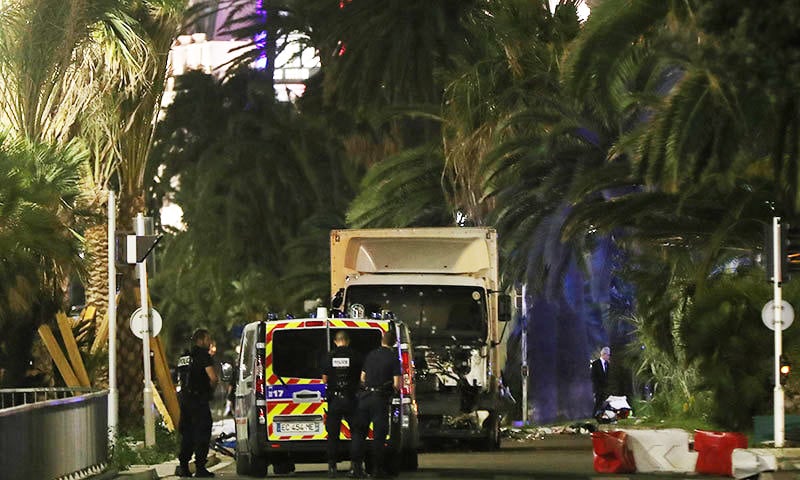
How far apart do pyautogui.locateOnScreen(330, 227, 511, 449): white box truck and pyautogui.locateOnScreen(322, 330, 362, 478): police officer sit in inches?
198

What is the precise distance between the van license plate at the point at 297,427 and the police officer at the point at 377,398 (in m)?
0.68

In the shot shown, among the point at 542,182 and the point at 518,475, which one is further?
the point at 542,182

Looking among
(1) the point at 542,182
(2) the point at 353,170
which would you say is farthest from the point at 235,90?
(1) the point at 542,182

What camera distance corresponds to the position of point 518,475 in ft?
72.4

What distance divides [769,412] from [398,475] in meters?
7.84

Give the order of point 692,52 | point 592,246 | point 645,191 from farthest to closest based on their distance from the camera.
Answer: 1. point 592,246
2. point 645,191
3. point 692,52

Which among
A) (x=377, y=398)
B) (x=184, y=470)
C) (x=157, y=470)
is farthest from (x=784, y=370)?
(x=157, y=470)

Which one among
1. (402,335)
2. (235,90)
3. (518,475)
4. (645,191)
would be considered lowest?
(518,475)

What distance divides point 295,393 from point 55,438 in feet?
13.0

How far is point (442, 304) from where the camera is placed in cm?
2797

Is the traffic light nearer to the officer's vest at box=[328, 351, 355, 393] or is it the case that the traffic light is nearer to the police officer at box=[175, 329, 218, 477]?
the officer's vest at box=[328, 351, 355, 393]

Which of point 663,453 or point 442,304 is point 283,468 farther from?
point 442,304

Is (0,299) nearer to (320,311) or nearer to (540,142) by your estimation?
(320,311)

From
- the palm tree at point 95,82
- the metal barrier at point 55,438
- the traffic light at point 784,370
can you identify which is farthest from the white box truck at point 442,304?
the metal barrier at point 55,438
